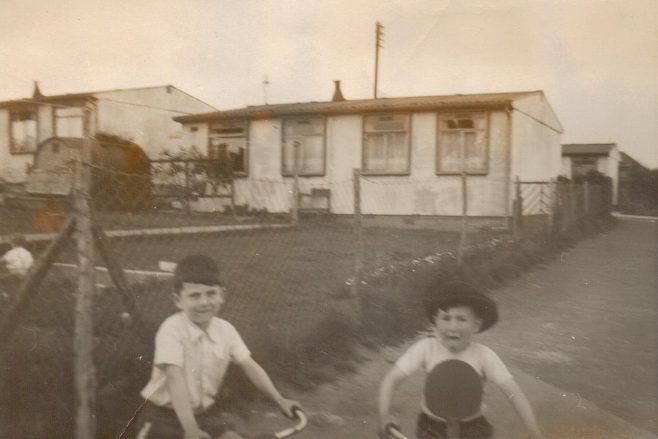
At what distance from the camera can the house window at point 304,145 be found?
14.4 ft

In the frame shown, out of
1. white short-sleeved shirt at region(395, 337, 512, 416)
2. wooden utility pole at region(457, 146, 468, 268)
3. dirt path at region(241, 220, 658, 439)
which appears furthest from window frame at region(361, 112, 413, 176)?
white short-sleeved shirt at region(395, 337, 512, 416)

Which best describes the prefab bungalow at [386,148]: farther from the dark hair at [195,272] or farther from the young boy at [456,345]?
the young boy at [456,345]

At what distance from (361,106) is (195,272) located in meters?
2.02

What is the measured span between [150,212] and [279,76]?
115cm

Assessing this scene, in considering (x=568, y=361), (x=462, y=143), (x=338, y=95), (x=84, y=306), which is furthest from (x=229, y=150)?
(x=568, y=361)

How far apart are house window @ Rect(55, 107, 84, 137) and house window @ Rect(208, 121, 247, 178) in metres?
0.95

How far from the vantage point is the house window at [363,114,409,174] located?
4848 millimetres

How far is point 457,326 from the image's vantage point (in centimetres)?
282

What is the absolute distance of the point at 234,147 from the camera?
419 centimetres

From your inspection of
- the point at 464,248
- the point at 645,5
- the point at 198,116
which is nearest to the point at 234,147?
the point at 198,116

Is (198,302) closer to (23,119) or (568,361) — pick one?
(23,119)

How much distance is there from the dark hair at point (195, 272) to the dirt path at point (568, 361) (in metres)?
0.74

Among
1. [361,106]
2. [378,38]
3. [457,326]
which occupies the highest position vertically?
[378,38]

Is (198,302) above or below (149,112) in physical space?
below
